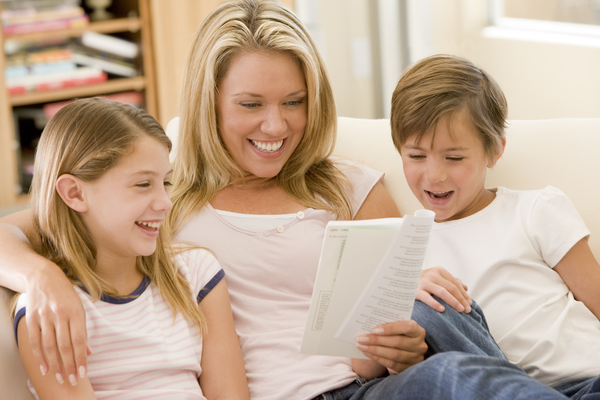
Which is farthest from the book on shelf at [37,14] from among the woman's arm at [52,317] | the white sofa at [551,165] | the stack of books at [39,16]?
the woman's arm at [52,317]

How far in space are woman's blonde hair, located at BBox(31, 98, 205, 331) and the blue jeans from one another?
36 centimetres

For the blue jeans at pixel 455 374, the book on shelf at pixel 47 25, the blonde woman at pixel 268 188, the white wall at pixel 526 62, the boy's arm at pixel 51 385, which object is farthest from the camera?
the book on shelf at pixel 47 25

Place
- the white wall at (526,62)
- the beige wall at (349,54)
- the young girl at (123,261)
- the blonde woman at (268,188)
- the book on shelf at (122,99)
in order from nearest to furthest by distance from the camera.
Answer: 1. the young girl at (123,261)
2. the blonde woman at (268,188)
3. the white wall at (526,62)
4. the book on shelf at (122,99)
5. the beige wall at (349,54)

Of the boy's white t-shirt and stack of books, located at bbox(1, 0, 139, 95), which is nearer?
the boy's white t-shirt

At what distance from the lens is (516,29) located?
257 centimetres

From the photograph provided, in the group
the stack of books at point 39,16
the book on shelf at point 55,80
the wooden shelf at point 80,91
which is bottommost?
the wooden shelf at point 80,91

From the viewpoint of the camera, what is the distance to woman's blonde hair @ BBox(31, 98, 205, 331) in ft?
3.67

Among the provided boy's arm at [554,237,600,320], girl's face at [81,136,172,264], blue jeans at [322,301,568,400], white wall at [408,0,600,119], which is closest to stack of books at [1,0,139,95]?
white wall at [408,0,600,119]

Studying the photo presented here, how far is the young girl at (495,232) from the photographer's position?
1.17 metres

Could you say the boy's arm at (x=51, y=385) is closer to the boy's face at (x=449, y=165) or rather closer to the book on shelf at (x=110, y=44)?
the boy's face at (x=449, y=165)

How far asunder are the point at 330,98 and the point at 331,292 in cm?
57

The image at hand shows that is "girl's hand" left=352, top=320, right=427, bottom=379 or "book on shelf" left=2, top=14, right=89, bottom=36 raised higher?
"book on shelf" left=2, top=14, right=89, bottom=36

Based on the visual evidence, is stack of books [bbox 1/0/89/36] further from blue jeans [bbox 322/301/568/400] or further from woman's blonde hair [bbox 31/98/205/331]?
blue jeans [bbox 322/301/568/400]

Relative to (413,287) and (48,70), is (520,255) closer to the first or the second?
(413,287)
